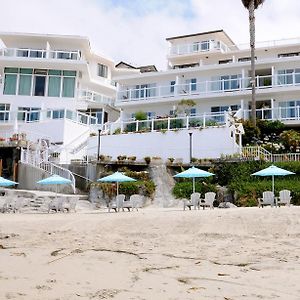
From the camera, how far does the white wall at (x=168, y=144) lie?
2716 centimetres

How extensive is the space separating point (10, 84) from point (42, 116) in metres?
6.98

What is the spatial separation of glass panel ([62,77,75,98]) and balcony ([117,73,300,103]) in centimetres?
432

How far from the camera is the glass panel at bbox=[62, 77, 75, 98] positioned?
39781mm

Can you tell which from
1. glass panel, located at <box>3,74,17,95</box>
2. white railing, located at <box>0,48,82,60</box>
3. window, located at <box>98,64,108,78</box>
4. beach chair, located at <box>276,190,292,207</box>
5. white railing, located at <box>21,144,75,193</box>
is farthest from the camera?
window, located at <box>98,64,108,78</box>

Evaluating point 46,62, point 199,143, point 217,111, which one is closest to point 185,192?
point 199,143

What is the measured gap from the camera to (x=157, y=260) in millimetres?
9016

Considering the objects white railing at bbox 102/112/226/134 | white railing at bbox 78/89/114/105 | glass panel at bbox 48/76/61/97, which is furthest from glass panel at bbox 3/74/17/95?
white railing at bbox 102/112/226/134

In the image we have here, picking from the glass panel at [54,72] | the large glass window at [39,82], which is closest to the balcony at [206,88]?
the large glass window at [39,82]

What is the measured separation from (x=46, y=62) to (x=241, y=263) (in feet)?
110

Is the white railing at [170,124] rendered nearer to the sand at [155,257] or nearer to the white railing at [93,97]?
the white railing at [93,97]

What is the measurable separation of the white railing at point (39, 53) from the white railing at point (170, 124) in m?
10.9

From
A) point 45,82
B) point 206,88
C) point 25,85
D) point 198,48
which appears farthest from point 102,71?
point 206,88

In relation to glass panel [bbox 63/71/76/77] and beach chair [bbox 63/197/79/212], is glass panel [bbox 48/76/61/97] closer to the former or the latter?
glass panel [bbox 63/71/76/77]

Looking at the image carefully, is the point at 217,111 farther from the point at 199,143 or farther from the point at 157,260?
the point at 157,260
